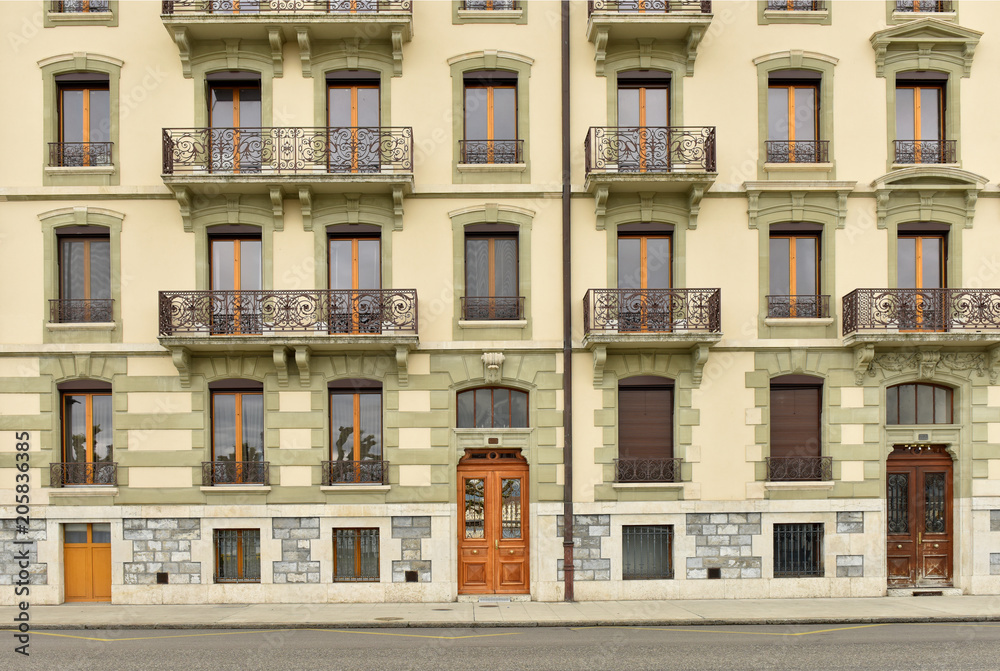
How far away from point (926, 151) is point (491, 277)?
1035 cm

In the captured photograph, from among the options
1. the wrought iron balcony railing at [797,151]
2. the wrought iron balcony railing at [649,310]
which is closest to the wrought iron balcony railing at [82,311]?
the wrought iron balcony railing at [649,310]

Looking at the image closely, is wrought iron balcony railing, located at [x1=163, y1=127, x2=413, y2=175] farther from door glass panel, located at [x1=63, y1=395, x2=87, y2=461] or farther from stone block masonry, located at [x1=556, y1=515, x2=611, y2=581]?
stone block masonry, located at [x1=556, y1=515, x2=611, y2=581]

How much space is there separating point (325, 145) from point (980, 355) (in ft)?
50.2

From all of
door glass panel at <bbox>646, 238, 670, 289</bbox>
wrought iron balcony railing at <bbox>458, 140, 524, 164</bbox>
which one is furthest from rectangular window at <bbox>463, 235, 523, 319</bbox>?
door glass panel at <bbox>646, 238, 670, 289</bbox>

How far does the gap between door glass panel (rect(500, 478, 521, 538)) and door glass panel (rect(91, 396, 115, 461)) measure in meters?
8.71

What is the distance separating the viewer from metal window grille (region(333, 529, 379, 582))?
1653cm

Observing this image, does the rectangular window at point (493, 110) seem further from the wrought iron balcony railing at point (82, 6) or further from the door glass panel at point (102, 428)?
the door glass panel at point (102, 428)

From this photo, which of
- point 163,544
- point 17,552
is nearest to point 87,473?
point 17,552

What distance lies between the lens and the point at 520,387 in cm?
1686

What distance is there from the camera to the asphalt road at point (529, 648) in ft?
37.9

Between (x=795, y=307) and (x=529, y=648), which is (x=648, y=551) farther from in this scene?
(x=795, y=307)

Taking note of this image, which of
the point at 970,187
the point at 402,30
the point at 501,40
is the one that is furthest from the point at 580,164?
the point at 970,187

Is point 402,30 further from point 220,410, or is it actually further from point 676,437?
point 676,437

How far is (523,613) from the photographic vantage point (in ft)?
49.2
